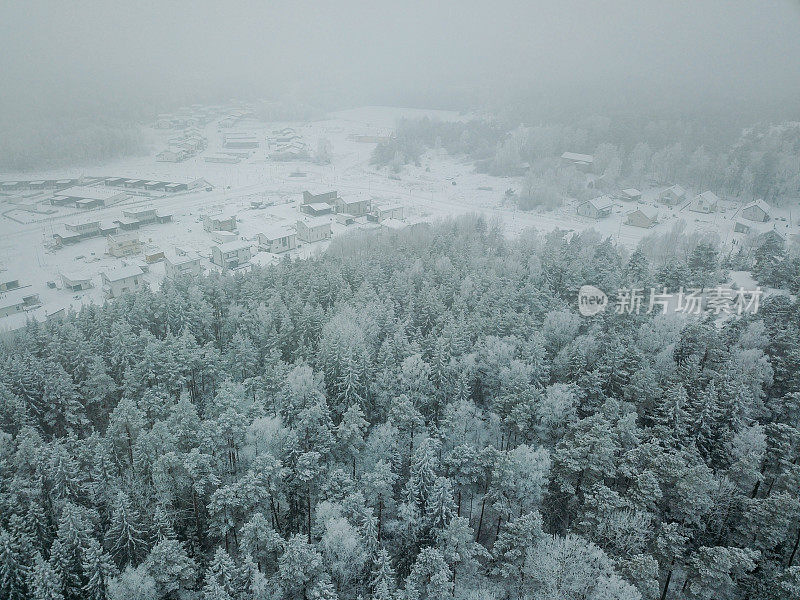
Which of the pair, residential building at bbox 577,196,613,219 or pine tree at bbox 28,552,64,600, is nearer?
pine tree at bbox 28,552,64,600

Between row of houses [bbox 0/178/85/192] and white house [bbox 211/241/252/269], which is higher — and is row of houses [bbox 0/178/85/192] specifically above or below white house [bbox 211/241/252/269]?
above

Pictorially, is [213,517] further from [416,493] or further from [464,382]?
[464,382]

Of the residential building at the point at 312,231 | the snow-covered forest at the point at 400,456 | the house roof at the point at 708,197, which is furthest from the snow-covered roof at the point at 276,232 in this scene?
the house roof at the point at 708,197

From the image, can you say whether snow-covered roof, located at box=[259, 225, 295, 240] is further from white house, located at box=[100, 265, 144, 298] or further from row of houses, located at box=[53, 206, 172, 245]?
row of houses, located at box=[53, 206, 172, 245]

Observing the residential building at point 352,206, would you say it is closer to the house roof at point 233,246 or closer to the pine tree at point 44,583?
the house roof at point 233,246

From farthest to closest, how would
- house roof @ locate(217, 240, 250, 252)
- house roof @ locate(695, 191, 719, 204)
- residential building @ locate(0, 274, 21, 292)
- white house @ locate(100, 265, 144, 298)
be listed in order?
house roof @ locate(695, 191, 719, 204) → house roof @ locate(217, 240, 250, 252) → white house @ locate(100, 265, 144, 298) → residential building @ locate(0, 274, 21, 292)

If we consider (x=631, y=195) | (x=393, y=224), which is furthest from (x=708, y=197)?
(x=393, y=224)

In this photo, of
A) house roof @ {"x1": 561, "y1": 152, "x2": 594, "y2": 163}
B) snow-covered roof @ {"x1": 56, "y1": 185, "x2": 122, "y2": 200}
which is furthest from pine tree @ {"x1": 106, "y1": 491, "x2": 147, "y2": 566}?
house roof @ {"x1": 561, "y1": 152, "x2": 594, "y2": 163}

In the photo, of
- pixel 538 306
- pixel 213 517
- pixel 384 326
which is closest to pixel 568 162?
pixel 538 306
